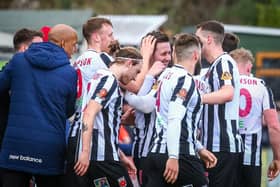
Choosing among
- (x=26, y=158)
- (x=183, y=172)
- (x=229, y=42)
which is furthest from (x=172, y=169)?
(x=229, y=42)

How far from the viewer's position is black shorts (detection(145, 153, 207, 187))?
7625 millimetres

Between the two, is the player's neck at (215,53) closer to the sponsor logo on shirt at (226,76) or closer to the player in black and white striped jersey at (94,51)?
the sponsor logo on shirt at (226,76)

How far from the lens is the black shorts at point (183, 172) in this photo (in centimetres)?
762

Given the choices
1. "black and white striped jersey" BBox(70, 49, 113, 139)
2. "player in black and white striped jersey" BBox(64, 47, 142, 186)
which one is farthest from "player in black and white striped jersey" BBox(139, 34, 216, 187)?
"black and white striped jersey" BBox(70, 49, 113, 139)

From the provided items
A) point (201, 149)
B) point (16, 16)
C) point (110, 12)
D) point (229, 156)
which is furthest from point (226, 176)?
point (110, 12)

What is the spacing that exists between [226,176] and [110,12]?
98.0 feet

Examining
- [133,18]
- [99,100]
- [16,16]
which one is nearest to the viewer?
[99,100]

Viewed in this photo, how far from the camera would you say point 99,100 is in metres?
7.55

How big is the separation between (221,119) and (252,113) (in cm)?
81

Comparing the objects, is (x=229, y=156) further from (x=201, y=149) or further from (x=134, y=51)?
(x=134, y=51)

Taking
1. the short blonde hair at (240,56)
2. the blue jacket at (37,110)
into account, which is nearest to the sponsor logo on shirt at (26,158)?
the blue jacket at (37,110)

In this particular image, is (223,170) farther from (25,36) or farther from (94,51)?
(25,36)

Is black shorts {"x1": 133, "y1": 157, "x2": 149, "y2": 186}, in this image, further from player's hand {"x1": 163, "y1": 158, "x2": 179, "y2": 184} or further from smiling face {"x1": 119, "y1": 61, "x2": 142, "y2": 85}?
smiling face {"x1": 119, "y1": 61, "x2": 142, "y2": 85}

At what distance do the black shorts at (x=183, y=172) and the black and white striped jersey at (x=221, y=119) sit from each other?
3.32 ft
